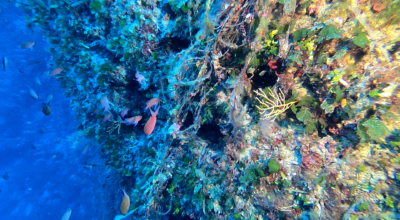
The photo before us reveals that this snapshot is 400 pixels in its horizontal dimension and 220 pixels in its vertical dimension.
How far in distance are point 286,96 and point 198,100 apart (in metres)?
1.71

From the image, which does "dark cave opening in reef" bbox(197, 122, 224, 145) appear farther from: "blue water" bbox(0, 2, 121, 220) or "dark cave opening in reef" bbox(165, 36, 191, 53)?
"blue water" bbox(0, 2, 121, 220)

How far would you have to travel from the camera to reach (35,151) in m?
16.0

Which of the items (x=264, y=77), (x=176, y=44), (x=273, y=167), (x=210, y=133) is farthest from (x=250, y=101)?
(x=176, y=44)

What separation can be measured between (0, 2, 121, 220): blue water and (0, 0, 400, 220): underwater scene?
24.3 ft

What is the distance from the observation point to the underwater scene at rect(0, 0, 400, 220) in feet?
6.50

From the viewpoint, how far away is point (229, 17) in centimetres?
277

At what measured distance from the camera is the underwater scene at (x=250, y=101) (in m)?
1.98

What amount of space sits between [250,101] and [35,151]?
841 inches

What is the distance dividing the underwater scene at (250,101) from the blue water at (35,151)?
7398mm

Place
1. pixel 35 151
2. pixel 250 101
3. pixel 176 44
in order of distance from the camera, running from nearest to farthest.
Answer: pixel 250 101 → pixel 176 44 → pixel 35 151

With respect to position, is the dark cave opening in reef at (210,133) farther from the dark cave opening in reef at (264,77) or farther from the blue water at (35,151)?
the blue water at (35,151)

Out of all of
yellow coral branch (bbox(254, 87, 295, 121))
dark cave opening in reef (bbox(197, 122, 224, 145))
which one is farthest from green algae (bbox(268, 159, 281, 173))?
dark cave opening in reef (bbox(197, 122, 224, 145))

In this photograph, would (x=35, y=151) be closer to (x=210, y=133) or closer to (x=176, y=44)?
(x=176, y=44)

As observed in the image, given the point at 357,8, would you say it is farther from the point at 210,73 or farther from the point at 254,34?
the point at 210,73
